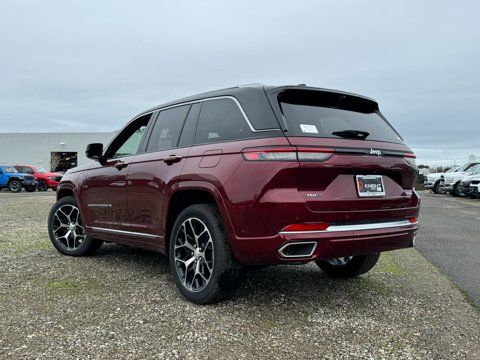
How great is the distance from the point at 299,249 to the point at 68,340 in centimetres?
174

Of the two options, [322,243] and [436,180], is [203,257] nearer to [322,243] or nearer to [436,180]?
[322,243]

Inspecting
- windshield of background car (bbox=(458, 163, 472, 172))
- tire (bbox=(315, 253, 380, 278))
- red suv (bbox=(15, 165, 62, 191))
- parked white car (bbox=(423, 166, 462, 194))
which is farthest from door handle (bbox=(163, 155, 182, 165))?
red suv (bbox=(15, 165, 62, 191))

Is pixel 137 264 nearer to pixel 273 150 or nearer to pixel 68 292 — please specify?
pixel 68 292

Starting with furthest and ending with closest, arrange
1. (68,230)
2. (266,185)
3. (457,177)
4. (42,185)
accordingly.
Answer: (42,185)
(457,177)
(68,230)
(266,185)

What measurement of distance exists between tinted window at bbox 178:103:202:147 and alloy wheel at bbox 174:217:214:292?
2.53 ft

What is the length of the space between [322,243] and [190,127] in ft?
5.77

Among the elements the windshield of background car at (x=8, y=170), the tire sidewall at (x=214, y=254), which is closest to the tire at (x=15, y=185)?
the windshield of background car at (x=8, y=170)

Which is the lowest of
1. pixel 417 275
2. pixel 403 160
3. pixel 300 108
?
pixel 417 275

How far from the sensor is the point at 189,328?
11.2ft

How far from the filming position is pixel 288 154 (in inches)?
135

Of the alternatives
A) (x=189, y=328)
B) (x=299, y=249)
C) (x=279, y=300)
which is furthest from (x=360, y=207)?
(x=189, y=328)

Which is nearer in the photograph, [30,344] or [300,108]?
[30,344]

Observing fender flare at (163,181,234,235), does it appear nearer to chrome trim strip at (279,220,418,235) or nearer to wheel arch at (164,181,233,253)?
wheel arch at (164,181,233,253)

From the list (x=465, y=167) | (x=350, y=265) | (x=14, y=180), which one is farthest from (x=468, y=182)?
(x=14, y=180)
